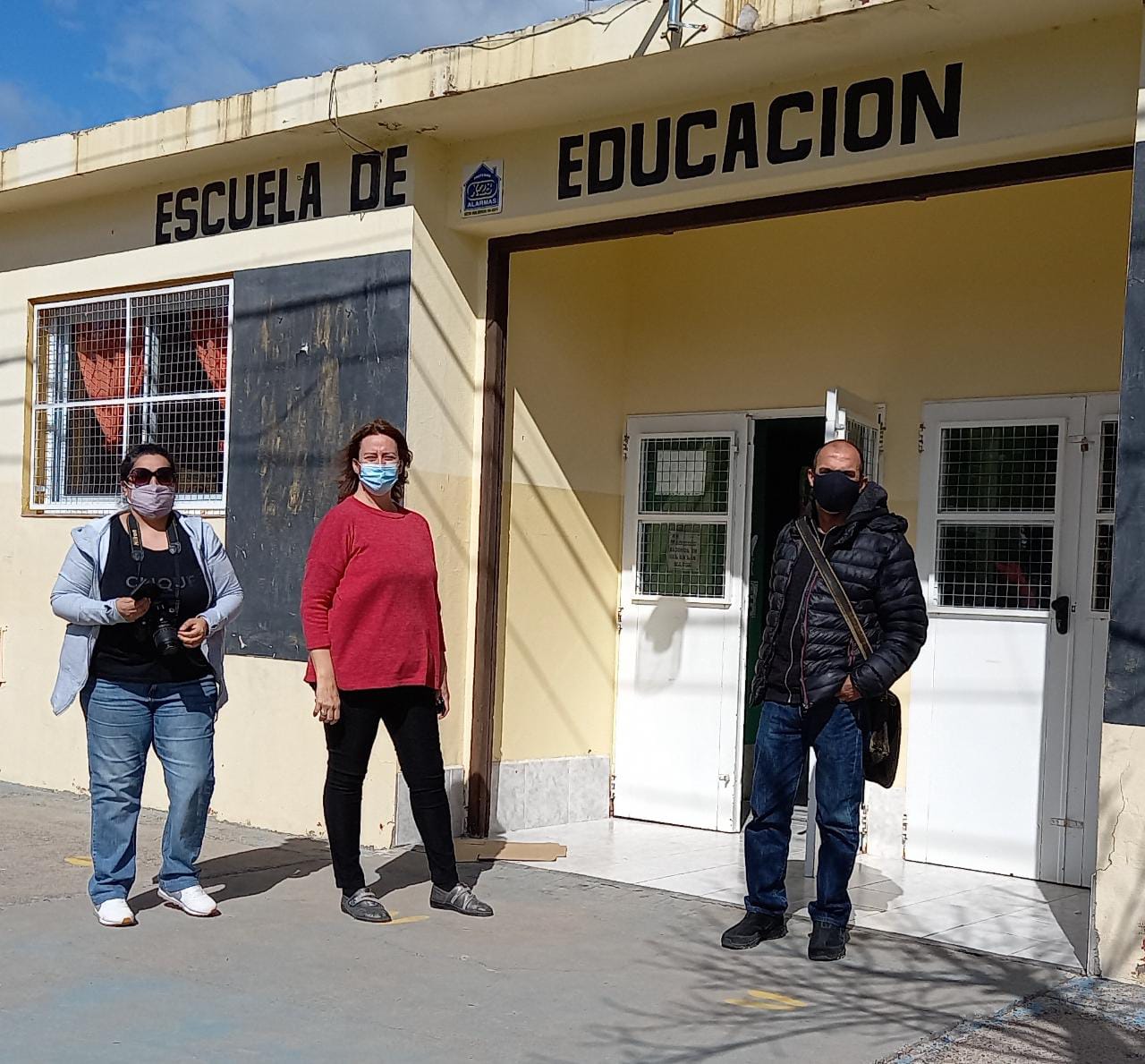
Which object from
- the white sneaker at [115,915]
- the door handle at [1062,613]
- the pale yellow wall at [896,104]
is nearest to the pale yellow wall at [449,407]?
the pale yellow wall at [896,104]

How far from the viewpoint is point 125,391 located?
8812mm

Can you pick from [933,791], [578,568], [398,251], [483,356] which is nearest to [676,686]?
[578,568]

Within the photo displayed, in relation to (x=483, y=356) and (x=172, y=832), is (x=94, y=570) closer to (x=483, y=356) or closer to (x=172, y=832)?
(x=172, y=832)

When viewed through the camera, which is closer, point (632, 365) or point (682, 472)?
point (682, 472)

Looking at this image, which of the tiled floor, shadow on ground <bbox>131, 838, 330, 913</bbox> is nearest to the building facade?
the tiled floor

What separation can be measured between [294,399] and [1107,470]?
4.09 metres

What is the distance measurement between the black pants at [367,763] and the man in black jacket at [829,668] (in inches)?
48.5

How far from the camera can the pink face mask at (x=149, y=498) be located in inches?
213

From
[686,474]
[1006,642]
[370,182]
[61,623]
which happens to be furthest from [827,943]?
[61,623]

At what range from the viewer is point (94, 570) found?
5414 millimetres

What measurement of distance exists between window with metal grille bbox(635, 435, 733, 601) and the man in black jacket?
270cm

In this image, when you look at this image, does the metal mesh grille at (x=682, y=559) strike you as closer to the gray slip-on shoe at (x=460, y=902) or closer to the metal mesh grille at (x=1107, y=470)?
the metal mesh grille at (x=1107, y=470)

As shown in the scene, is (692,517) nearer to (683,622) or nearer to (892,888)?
(683,622)

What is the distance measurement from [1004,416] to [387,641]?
340 centimetres
